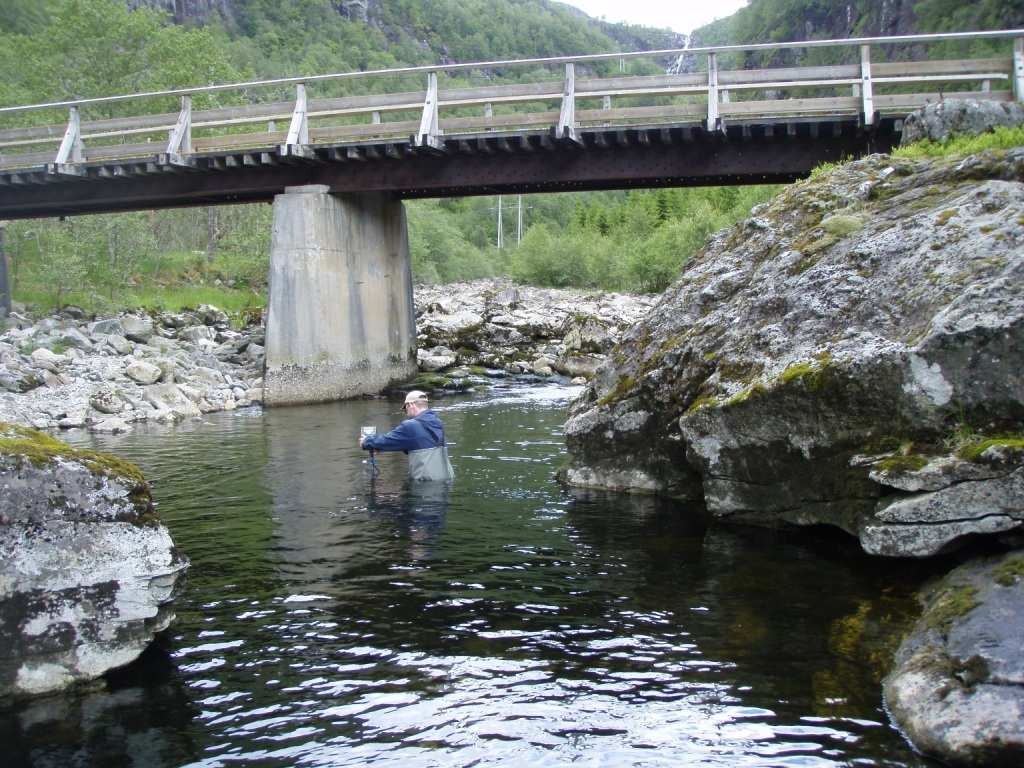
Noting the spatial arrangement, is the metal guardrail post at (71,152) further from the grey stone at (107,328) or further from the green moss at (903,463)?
the green moss at (903,463)

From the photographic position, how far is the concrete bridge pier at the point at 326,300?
25984 millimetres

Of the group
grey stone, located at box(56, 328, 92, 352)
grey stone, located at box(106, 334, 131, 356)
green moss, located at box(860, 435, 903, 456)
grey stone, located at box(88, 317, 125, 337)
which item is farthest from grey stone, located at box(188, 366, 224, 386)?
green moss, located at box(860, 435, 903, 456)

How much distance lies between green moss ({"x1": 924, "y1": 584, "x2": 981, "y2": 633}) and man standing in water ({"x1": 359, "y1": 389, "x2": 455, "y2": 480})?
7.50 meters

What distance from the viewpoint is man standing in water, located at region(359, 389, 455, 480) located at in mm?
12203

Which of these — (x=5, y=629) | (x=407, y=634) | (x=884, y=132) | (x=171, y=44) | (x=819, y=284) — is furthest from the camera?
(x=171, y=44)

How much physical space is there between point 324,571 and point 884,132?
60.8 feet

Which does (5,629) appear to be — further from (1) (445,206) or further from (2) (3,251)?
(1) (445,206)

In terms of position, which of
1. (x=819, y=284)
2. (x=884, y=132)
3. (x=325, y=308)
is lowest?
(x=819, y=284)

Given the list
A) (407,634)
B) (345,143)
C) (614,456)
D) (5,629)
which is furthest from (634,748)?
(345,143)

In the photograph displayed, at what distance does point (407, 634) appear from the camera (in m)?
6.73

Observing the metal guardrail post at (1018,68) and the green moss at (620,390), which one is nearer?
the green moss at (620,390)

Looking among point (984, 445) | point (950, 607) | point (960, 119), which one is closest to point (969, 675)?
point (950, 607)

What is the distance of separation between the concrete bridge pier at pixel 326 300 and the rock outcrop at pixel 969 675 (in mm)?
22137

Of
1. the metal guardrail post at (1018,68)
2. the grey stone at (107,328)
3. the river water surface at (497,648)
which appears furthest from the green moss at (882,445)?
the grey stone at (107,328)
